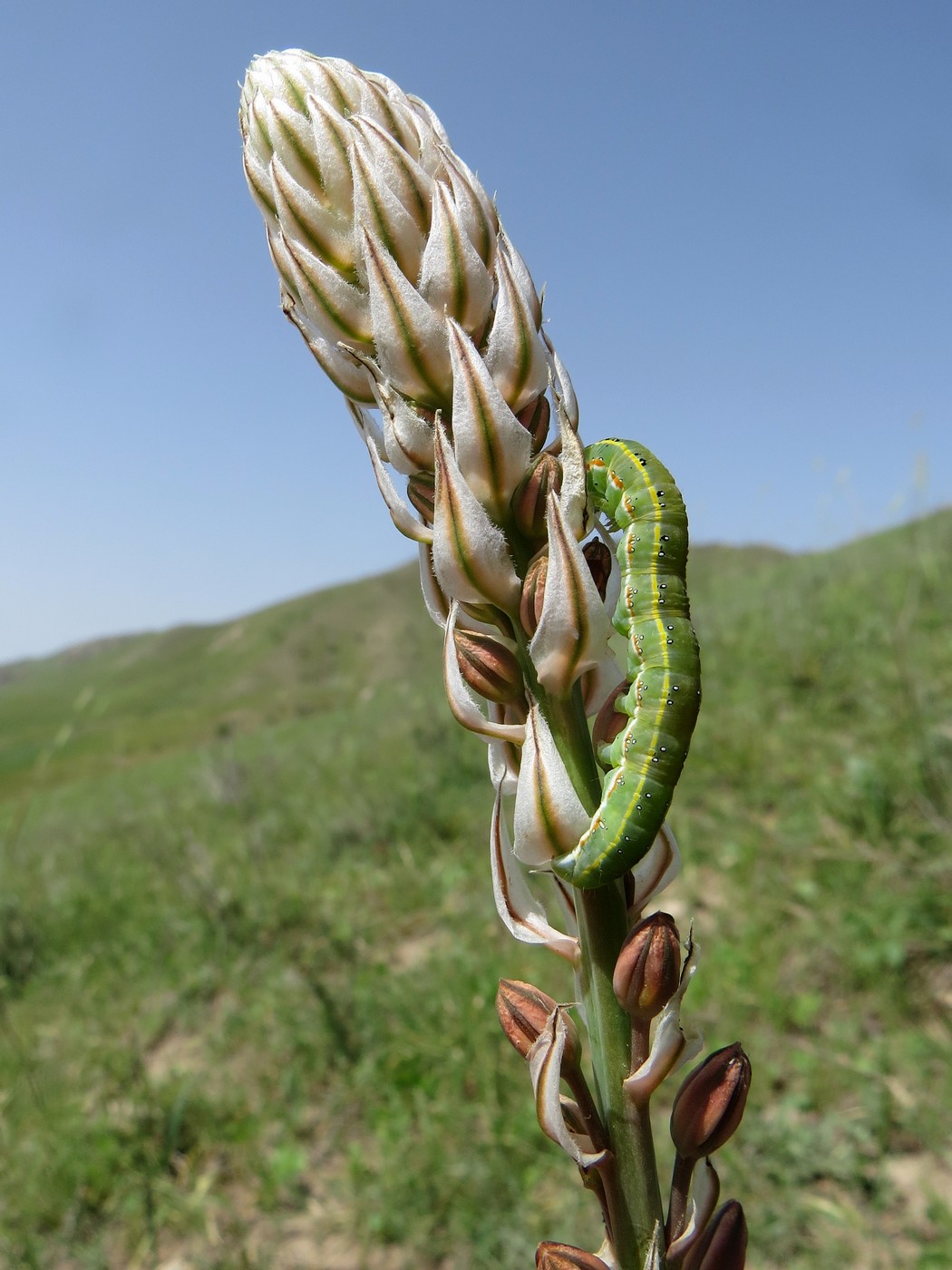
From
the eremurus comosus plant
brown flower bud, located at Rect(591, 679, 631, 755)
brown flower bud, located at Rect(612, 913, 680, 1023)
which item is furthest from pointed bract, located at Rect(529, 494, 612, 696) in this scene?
brown flower bud, located at Rect(612, 913, 680, 1023)

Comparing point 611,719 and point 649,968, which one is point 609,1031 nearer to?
point 649,968

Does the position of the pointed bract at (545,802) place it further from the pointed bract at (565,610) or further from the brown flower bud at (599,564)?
the brown flower bud at (599,564)

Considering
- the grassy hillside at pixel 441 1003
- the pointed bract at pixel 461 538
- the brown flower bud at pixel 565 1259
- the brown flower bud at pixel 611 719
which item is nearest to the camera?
the brown flower bud at pixel 565 1259

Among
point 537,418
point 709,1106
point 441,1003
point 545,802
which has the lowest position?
point 441,1003

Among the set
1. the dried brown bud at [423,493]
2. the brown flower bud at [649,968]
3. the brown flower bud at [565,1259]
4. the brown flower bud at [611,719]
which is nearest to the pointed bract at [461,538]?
the dried brown bud at [423,493]

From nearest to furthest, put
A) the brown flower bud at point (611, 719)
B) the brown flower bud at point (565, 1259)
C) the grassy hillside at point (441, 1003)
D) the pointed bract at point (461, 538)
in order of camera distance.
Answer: the brown flower bud at point (565, 1259), the pointed bract at point (461, 538), the brown flower bud at point (611, 719), the grassy hillside at point (441, 1003)

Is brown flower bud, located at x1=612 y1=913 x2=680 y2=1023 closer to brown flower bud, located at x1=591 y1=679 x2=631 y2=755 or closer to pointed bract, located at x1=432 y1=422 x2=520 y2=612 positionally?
brown flower bud, located at x1=591 y1=679 x2=631 y2=755

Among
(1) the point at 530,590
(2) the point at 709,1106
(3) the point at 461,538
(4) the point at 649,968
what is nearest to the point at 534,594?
(1) the point at 530,590
